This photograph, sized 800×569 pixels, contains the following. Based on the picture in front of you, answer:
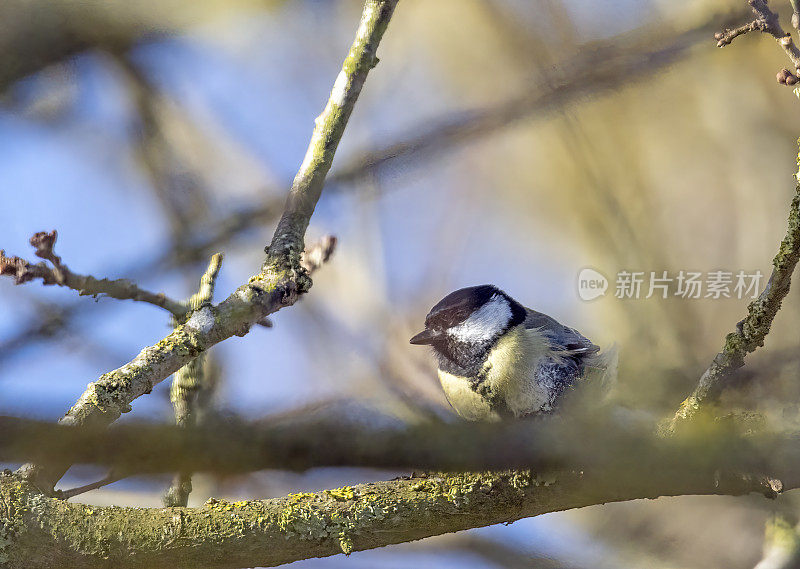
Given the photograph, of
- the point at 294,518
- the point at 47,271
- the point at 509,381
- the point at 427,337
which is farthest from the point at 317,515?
the point at 427,337

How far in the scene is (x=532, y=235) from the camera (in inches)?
145

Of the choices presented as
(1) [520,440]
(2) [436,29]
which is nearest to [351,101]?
(1) [520,440]

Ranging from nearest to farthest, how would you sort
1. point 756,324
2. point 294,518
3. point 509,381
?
1. point 294,518
2. point 756,324
3. point 509,381

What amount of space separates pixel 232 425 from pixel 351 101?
1.21m

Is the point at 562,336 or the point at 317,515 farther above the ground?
the point at 562,336

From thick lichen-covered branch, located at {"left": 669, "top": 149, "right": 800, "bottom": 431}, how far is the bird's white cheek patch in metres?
0.86

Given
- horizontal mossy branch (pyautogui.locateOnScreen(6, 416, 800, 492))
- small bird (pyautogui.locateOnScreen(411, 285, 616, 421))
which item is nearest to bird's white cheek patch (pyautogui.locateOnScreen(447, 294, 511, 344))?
small bird (pyautogui.locateOnScreen(411, 285, 616, 421))

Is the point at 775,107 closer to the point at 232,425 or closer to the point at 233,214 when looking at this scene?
the point at 233,214

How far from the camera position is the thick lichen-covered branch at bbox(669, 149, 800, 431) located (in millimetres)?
1546

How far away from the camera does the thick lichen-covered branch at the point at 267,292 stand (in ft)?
4.58

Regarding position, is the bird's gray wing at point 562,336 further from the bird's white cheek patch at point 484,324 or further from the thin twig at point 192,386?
the thin twig at point 192,386

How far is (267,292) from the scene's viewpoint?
167cm

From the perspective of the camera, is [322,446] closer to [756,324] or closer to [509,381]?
[756,324]

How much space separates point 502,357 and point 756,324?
867 mm
